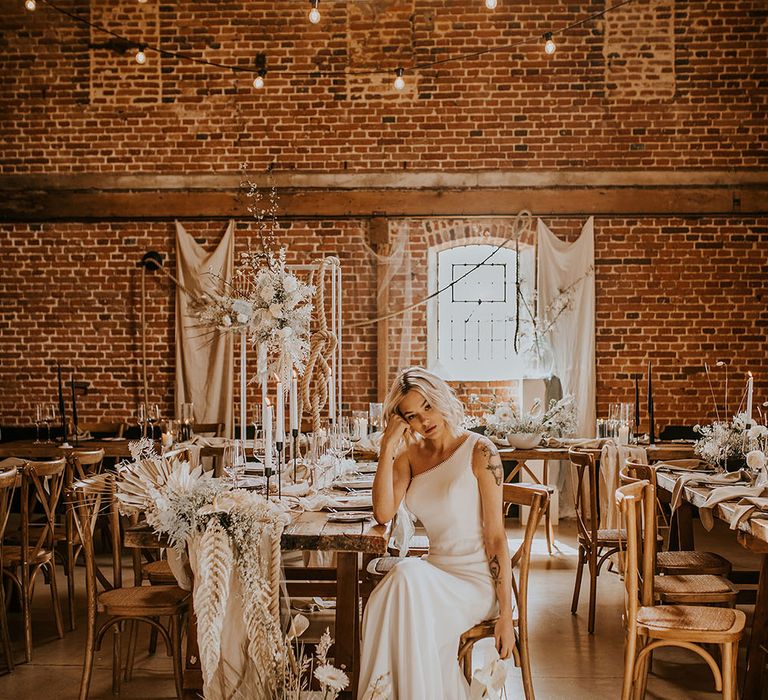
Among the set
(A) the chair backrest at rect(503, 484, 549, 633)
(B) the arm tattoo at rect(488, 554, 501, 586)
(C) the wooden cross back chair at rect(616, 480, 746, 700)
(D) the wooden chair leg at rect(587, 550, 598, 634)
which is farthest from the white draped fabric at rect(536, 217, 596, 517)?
(B) the arm tattoo at rect(488, 554, 501, 586)

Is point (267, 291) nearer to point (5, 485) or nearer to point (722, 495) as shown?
point (5, 485)

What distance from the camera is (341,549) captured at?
3029 mm

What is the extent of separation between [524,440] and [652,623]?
3.27 metres

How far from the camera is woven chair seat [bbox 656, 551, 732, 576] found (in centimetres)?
389

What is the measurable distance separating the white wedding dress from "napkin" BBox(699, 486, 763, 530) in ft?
4.32

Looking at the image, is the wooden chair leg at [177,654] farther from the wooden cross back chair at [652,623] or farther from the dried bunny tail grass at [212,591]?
the wooden cross back chair at [652,623]

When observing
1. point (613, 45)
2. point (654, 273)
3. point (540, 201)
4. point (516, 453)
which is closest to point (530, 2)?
point (613, 45)

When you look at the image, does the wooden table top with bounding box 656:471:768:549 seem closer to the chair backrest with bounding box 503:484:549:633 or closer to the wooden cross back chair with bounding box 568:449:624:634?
the wooden cross back chair with bounding box 568:449:624:634

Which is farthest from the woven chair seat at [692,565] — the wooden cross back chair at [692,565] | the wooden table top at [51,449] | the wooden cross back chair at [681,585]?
the wooden table top at [51,449]

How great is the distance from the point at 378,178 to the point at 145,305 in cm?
262

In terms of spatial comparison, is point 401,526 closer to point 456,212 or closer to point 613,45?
point 456,212

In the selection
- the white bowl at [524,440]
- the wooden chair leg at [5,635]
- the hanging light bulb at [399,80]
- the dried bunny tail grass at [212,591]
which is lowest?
the wooden chair leg at [5,635]

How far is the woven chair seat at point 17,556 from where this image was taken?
4.31 meters

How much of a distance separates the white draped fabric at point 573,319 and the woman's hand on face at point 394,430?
4.91m
